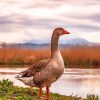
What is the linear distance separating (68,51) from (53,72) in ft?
68.0

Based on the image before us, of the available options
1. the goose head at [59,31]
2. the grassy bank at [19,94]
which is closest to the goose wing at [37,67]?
the grassy bank at [19,94]

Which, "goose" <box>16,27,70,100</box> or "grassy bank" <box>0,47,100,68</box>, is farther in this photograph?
"grassy bank" <box>0,47,100,68</box>

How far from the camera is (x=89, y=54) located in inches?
1219

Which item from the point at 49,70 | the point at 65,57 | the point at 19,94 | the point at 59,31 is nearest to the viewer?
the point at 49,70

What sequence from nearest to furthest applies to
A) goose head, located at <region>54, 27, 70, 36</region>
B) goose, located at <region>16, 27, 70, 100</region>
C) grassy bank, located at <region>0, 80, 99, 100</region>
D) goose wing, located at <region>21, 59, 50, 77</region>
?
goose, located at <region>16, 27, 70, 100</region> → goose wing, located at <region>21, 59, 50, 77</region> → goose head, located at <region>54, 27, 70, 36</region> → grassy bank, located at <region>0, 80, 99, 100</region>

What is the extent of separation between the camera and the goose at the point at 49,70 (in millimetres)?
10727

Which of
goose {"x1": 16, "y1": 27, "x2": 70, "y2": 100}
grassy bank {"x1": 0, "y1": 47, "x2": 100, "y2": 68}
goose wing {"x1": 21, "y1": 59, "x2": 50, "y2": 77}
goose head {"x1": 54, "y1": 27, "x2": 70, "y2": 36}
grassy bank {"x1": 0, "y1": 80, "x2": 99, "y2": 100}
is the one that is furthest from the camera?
grassy bank {"x1": 0, "y1": 47, "x2": 100, "y2": 68}

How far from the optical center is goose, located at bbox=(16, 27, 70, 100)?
10727mm

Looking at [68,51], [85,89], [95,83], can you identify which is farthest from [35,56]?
[85,89]

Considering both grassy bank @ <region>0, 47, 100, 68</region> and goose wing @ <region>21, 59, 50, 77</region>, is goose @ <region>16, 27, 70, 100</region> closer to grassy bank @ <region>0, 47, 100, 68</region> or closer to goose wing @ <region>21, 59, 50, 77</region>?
goose wing @ <region>21, 59, 50, 77</region>

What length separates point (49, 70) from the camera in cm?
1086

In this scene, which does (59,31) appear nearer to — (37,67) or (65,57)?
(37,67)

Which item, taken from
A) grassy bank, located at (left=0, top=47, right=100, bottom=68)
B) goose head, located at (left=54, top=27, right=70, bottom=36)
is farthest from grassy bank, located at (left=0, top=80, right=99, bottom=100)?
grassy bank, located at (left=0, top=47, right=100, bottom=68)

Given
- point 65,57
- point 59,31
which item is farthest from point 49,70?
point 65,57
